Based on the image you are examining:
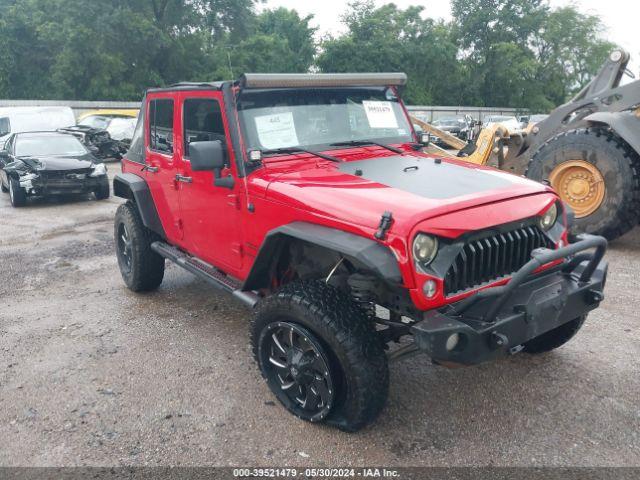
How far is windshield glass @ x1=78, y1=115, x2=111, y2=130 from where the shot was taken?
19.1 meters

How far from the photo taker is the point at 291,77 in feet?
12.9

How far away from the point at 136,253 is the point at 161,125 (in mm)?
1313

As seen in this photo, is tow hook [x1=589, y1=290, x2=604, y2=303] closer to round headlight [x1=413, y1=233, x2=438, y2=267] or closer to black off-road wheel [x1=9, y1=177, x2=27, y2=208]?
round headlight [x1=413, y1=233, x2=438, y2=267]

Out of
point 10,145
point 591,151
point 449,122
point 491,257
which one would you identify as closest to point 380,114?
point 491,257

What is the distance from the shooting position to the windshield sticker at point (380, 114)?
4.39m

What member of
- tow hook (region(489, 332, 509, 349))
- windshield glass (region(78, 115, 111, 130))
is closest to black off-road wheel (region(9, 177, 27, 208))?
windshield glass (region(78, 115, 111, 130))

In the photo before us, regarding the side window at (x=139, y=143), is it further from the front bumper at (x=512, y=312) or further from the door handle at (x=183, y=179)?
the front bumper at (x=512, y=312)

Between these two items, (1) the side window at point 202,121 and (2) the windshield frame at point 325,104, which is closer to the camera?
(2) the windshield frame at point 325,104

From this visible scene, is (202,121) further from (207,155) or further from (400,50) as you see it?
(400,50)

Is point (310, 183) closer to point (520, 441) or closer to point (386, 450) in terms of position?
point (386, 450)

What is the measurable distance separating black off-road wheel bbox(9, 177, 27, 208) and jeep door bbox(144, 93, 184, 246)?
6794 mm

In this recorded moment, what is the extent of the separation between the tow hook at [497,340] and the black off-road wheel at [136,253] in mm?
3697

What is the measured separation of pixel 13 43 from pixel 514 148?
3266 centimetres

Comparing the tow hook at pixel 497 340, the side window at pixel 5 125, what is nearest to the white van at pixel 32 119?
the side window at pixel 5 125
